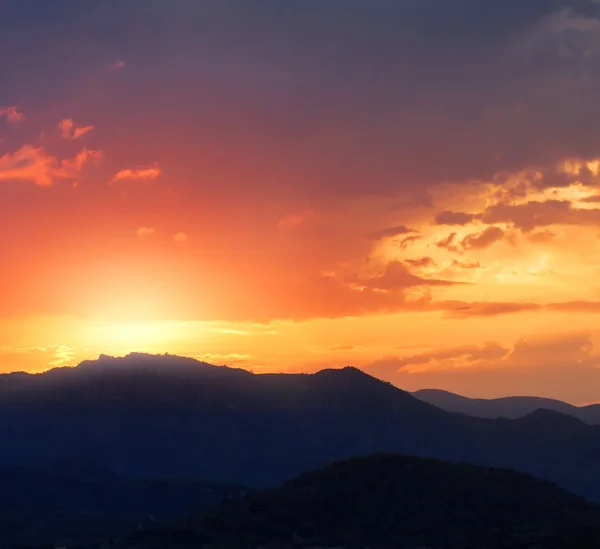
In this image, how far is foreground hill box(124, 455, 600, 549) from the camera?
390ft

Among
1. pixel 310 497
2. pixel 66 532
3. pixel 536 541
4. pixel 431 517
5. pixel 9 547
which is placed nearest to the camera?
pixel 536 541

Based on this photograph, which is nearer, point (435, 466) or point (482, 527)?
point (482, 527)

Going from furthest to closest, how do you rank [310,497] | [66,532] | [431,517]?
1. [66,532]
2. [310,497]
3. [431,517]

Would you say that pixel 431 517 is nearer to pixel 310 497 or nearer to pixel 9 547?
pixel 310 497

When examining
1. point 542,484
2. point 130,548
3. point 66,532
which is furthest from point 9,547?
point 542,484

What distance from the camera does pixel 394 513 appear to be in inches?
5133

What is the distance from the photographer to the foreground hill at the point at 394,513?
390ft

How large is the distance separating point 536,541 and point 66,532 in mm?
119880

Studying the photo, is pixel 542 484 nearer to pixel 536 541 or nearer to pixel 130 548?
pixel 536 541

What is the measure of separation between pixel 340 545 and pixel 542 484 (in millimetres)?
34230

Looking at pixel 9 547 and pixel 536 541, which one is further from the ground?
pixel 536 541

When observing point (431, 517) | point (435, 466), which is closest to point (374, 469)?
point (435, 466)

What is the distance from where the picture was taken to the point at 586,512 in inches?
4948

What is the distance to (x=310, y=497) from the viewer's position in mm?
139250
